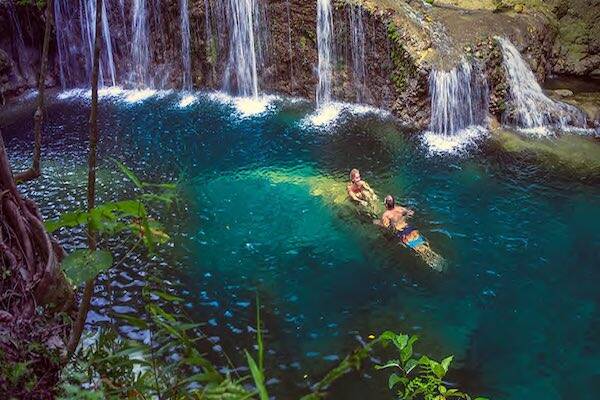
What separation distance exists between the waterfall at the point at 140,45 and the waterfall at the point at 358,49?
660 cm

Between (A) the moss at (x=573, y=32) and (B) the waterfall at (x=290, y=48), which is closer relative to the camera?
(B) the waterfall at (x=290, y=48)

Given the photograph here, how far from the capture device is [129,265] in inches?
344

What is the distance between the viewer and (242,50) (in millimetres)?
15789

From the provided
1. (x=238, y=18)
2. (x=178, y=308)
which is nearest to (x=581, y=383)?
(x=178, y=308)

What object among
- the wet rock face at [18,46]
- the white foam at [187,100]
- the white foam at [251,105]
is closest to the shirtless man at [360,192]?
the white foam at [251,105]

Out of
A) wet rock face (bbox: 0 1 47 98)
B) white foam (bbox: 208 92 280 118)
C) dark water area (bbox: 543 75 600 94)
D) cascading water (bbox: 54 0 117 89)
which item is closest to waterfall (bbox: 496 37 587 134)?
dark water area (bbox: 543 75 600 94)

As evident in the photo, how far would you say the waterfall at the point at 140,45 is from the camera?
1666 cm

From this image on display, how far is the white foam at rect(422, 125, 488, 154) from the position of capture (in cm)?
1216

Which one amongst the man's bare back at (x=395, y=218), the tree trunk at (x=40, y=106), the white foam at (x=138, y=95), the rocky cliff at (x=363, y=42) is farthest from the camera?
the white foam at (x=138, y=95)

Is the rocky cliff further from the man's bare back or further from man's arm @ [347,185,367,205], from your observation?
the man's bare back

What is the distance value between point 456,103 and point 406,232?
5166mm

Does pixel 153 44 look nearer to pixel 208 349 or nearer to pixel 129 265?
pixel 129 265

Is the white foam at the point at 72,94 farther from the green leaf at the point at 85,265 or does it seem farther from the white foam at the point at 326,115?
the green leaf at the point at 85,265

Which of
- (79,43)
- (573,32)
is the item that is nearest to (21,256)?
(573,32)
